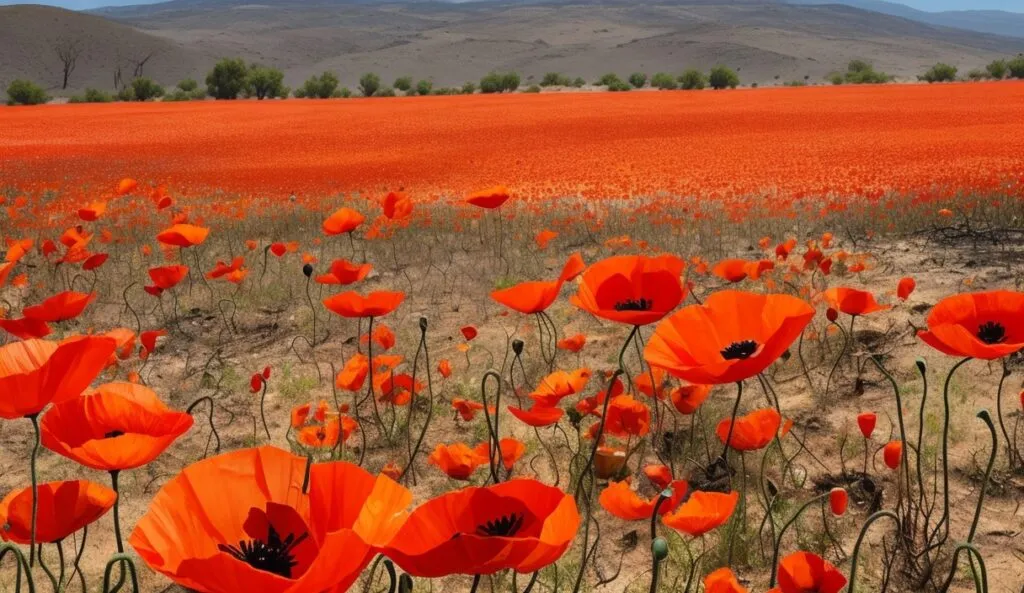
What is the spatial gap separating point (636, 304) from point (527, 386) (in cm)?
193

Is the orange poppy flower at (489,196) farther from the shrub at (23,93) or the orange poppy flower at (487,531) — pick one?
the shrub at (23,93)

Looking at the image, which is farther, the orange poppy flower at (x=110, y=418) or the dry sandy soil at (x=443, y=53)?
the dry sandy soil at (x=443, y=53)

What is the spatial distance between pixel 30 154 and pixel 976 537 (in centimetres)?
1775

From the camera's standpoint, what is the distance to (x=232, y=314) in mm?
5129

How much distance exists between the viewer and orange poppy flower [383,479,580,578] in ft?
2.99

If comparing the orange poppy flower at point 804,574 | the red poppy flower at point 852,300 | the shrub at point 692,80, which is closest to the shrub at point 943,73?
the shrub at point 692,80

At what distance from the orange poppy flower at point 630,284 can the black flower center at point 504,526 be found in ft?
2.66

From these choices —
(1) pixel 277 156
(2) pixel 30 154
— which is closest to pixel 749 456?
(1) pixel 277 156

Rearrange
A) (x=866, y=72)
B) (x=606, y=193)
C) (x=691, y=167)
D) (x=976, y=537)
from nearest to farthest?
(x=976, y=537), (x=606, y=193), (x=691, y=167), (x=866, y=72)

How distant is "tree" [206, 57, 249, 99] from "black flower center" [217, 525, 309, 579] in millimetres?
59289

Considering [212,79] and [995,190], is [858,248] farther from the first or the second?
[212,79]

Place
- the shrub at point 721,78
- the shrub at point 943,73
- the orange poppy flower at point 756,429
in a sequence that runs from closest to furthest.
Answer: the orange poppy flower at point 756,429 → the shrub at point 721,78 → the shrub at point 943,73

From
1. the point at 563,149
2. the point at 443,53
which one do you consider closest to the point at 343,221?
the point at 563,149

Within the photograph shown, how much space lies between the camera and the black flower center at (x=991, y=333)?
1675 mm
